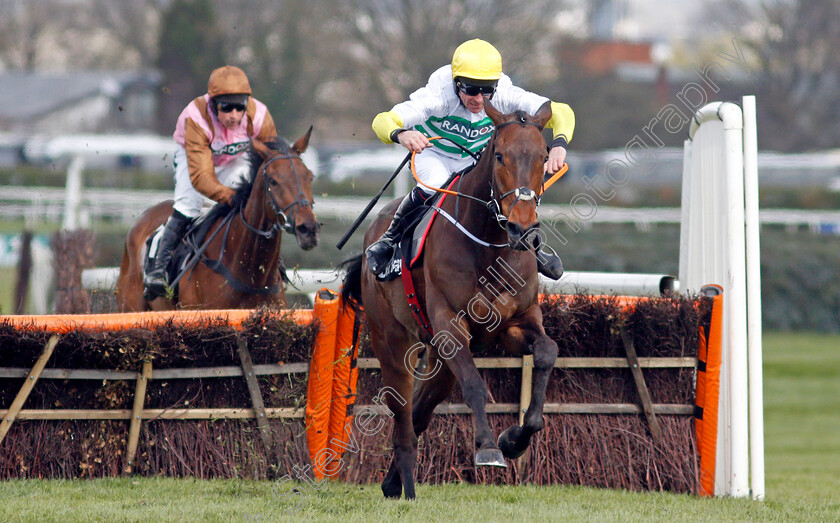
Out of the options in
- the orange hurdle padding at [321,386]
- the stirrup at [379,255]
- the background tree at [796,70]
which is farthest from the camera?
the background tree at [796,70]

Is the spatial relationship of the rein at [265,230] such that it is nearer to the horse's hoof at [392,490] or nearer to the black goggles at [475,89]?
the black goggles at [475,89]

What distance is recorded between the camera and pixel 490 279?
439 cm

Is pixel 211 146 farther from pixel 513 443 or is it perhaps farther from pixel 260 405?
pixel 513 443

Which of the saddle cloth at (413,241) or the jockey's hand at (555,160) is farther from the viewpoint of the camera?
the saddle cloth at (413,241)

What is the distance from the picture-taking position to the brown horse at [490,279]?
4.07 metres

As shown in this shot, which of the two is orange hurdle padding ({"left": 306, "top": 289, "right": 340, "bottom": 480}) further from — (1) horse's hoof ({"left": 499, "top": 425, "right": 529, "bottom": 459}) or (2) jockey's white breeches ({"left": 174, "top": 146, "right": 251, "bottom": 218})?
(2) jockey's white breeches ({"left": 174, "top": 146, "right": 251, "bottom": 218})

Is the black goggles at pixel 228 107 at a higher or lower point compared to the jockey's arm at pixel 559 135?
higher

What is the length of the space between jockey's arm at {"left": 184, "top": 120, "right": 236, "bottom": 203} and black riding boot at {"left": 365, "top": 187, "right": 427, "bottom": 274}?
1.99 m

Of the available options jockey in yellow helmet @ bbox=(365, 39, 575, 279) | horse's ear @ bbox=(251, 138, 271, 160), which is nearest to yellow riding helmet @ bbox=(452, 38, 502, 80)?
jockey in yellow helmet @ bbox=(365, 39, 575, 279)

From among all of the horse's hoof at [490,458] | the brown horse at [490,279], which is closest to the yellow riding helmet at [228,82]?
the brown horse at [490,279]

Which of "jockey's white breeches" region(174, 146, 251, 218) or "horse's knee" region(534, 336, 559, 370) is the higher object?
"jockey's white breeches" region(174, 146, 251, 218)

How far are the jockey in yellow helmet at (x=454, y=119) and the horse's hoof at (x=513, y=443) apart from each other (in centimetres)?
79

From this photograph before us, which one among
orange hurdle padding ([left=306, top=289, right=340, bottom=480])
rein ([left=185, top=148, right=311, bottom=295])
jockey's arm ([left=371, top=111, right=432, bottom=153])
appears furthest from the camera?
rein ([left=185, top=148, right=311, bottom=295])

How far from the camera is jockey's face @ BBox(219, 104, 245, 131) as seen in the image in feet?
22.5
